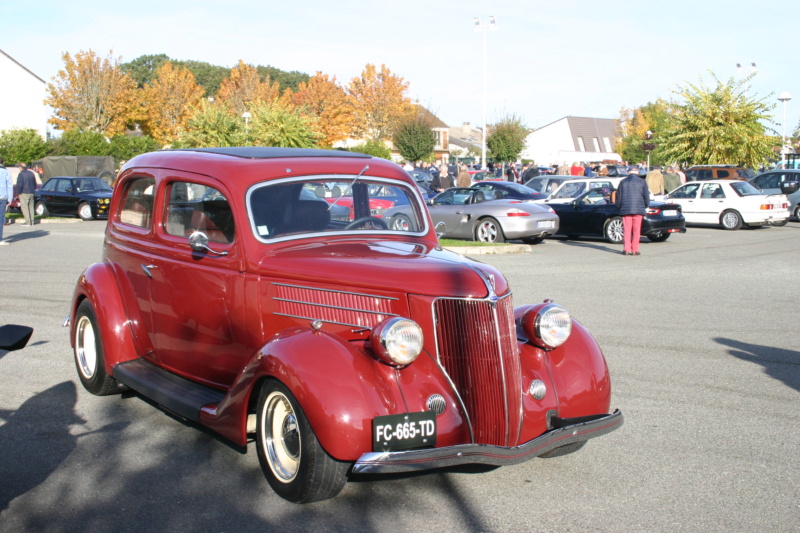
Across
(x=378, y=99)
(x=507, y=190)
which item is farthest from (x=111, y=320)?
(x=378, y=99)

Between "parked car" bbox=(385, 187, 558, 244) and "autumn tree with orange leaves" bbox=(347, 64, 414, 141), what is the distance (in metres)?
39.6

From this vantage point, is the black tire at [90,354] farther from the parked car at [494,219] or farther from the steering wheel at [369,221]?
the parked car at [494,219]

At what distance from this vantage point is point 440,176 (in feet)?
98.9

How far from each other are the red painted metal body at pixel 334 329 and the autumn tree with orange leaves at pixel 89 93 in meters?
54.8

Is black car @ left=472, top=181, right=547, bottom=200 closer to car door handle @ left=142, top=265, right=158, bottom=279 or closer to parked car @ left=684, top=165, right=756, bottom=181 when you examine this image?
parked car @ left=684, top=165, right=756, bottom=181

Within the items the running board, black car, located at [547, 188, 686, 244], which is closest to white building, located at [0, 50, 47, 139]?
black car, located at [547, 188, 686, 244]

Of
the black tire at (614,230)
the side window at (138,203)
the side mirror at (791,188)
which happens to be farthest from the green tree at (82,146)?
the side window at (138,203)

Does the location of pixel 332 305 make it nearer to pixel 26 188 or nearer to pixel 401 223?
pixel 401 223

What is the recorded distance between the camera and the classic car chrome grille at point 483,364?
13.4 feet

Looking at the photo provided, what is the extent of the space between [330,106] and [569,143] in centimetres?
3818

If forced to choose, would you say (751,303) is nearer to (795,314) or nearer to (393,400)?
(795,314)

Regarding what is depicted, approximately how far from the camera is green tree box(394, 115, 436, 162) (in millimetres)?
47906

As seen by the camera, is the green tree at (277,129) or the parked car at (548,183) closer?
the parked car at (548,183)

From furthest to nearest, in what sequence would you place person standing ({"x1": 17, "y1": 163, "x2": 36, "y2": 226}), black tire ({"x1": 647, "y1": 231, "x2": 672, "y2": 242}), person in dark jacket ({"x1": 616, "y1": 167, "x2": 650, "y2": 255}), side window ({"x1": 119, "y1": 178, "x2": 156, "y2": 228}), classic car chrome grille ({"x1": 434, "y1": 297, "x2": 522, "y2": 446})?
person standing ({"x1": 17, "y1": 163, "x2": 36, "y2": 226}) → black tire ({"x1": 647, "y1": 231, "x2": 672, "y2": 242}) → person in dark jacket ({"x1": 616, "y1": 167, "x2": 650, "y2": 255}) → side window ({"x1": 119, "y1": 178, "x2": 156, "y2": 228}) → classic car chrome grille ({"x1": 434, "y1": 297, "x2": 522, "y2": 446})
